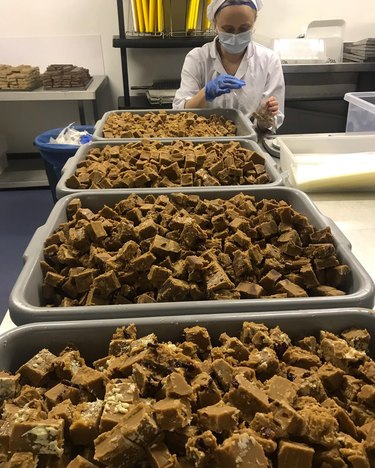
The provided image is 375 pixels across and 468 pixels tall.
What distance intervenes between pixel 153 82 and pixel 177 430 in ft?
12.5

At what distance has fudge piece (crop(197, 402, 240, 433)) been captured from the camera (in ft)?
2.05

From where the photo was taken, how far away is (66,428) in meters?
0.65

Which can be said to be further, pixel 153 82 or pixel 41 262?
pixel 153 82

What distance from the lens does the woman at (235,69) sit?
228cm

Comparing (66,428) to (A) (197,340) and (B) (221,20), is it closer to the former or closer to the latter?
(A) (197,340)

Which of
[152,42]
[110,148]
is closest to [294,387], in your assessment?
[110,148]

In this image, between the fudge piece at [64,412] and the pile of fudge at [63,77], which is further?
the pile of fudge at [63,77]

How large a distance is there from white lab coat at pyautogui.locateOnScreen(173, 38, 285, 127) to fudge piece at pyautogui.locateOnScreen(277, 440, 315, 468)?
2152 mm

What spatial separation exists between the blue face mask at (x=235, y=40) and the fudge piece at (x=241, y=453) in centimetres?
219

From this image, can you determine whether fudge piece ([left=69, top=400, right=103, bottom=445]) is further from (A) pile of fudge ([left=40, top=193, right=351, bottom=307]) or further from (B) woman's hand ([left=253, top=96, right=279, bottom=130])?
(B) woman's hand ([left=253, top=96, right=279, bottom=130])

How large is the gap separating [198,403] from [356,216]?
3.14 ft

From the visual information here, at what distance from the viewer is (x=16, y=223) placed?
11.2 feet

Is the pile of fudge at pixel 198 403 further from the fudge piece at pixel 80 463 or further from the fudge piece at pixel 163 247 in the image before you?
the fudge piece at pixel 163 247

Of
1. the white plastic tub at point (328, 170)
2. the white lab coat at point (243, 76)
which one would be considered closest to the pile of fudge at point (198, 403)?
the white plastic tub at point (328, 170)
